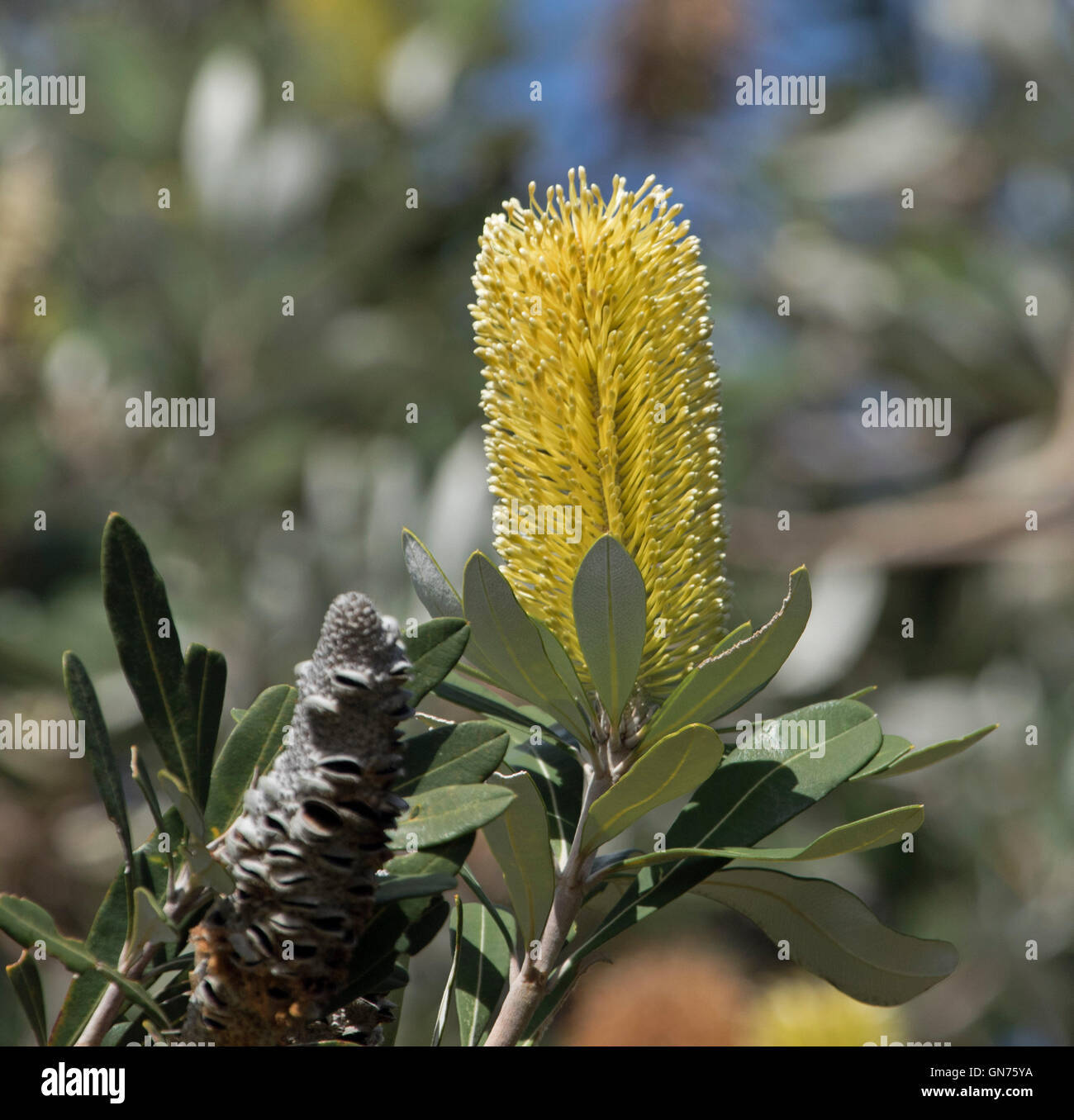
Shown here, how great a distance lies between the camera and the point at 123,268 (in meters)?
3.01

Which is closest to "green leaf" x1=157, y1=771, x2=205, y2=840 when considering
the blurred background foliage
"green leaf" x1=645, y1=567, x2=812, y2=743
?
"green leaf" x1=645, y1=567, x2=812, y2=743

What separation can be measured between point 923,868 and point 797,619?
2.97 m

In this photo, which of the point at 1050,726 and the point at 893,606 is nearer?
the point at 1050,726

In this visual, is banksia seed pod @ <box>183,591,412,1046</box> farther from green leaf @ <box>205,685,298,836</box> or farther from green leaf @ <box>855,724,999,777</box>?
green leaf @ <box>855,724,999,777</box>

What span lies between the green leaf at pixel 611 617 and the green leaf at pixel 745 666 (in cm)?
3

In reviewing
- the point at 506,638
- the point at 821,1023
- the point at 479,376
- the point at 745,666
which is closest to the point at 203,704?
the point at 506,638

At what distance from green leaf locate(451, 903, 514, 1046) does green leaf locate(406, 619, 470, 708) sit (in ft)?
0.55

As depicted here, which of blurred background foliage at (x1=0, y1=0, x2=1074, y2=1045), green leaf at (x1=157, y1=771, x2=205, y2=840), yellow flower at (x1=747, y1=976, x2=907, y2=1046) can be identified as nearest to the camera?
green leaf at (x1=157, y1=771, x2=205, y2=840)

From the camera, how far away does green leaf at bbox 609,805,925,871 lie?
1.56 ft

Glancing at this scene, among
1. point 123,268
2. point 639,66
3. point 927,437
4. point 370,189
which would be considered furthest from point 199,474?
point 927,437

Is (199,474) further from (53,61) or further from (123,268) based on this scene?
(53,61)

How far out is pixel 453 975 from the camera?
0.61 metres

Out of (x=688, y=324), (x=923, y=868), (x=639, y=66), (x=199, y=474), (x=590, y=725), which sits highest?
(x=639, y=66)
